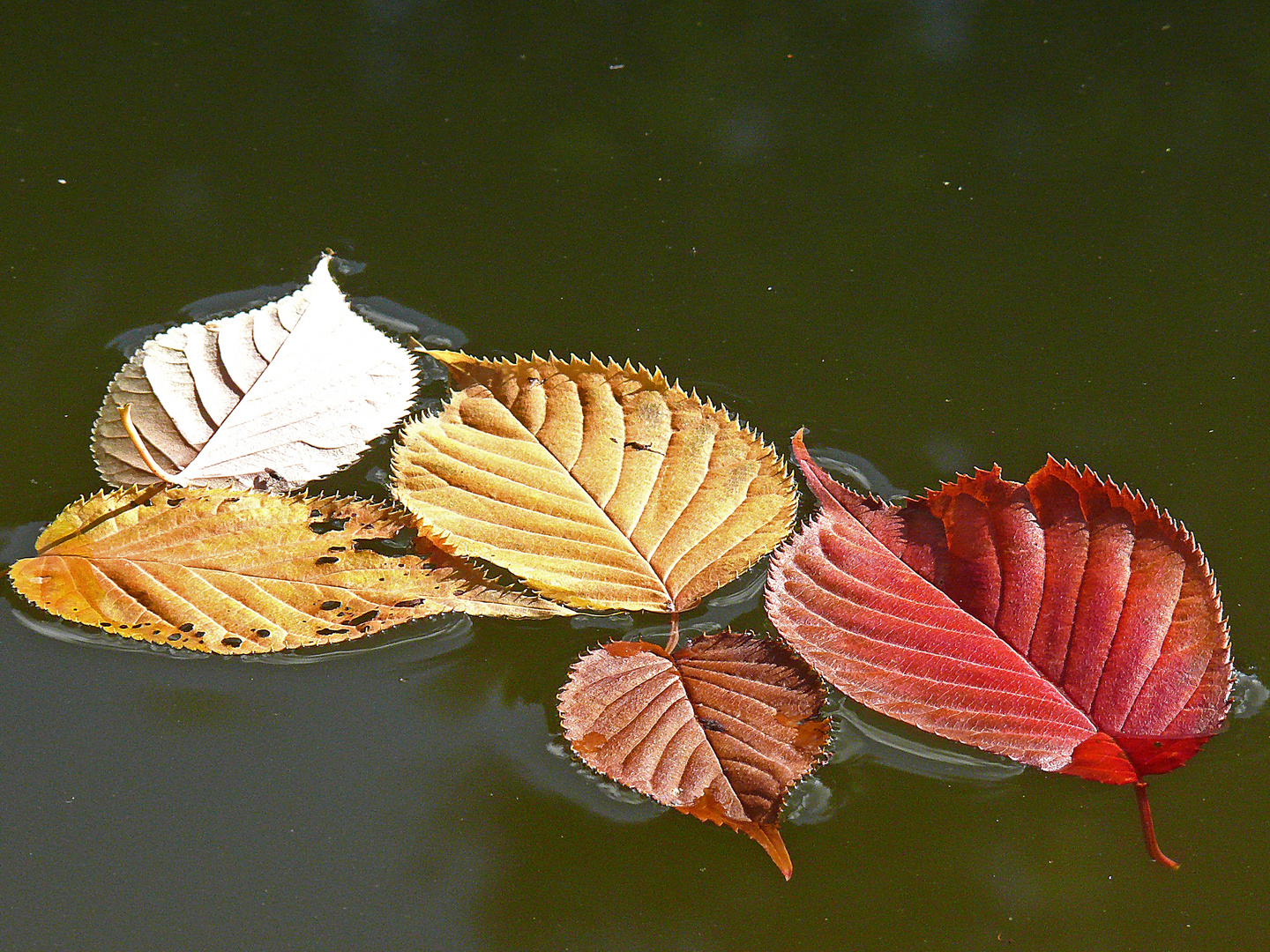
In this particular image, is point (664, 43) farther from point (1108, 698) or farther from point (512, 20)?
point (1108, 698)

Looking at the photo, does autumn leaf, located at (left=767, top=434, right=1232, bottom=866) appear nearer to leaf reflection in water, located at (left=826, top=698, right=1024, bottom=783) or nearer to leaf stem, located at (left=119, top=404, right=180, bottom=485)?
leaf reflection in water, located at (left=826, top=698, right=1024, bottom=783)

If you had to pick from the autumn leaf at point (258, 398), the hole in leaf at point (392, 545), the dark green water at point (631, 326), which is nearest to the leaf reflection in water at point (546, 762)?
the dark green water at point (631, 326)

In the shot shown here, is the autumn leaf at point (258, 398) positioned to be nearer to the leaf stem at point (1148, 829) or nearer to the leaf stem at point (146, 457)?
the leaf stem at point (146, 457)

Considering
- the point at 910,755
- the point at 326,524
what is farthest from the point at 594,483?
the point at 910,755

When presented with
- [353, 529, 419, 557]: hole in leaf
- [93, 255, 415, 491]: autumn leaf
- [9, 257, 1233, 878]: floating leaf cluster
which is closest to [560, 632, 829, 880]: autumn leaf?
[9, 257, 1233, 878]: floating leaf cluster

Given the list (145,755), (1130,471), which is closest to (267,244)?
(145,755)

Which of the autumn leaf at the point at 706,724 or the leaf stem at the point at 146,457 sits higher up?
the leaf stem at the point at 146,457

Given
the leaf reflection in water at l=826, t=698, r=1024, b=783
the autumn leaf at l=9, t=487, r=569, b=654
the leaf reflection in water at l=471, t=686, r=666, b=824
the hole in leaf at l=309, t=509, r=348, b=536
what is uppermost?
the hole in leaf at l=309, t=509, r=348, b=536

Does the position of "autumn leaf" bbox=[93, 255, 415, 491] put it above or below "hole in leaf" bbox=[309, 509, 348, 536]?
above

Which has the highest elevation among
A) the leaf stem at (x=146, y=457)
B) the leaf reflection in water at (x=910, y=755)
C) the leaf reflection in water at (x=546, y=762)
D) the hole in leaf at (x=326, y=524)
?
the leaf stem at (x=146, y=457)
